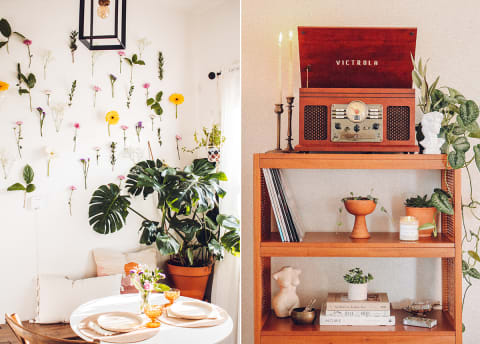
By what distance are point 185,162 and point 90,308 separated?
2.28 ft

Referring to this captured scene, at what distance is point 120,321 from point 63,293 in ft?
0.84

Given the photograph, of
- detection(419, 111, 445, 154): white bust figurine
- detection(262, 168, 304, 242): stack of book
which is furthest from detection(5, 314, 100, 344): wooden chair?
detection(419, 111, 445, 154): white bust figurine

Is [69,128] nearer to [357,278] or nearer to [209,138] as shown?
[209,138]

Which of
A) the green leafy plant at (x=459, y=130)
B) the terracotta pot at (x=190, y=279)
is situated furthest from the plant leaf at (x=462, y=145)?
the terracotta pot at (x=190, y=279)

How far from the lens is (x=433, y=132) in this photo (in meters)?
1.22

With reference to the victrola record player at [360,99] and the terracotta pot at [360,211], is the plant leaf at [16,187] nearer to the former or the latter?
the victrola record player at [360,99]

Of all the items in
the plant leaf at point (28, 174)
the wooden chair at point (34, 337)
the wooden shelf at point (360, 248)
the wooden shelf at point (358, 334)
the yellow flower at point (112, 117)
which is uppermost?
the yellow flower at point (112, 117)

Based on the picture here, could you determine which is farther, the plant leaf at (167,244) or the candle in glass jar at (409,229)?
the plant leaf at (167,244)

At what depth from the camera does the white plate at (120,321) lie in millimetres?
1440

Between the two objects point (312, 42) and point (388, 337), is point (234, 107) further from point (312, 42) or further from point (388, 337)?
point (388, 337)

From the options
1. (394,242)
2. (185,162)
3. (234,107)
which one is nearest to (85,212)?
(185,162)

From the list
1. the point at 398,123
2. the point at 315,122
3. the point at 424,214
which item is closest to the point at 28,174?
the point at 315,122

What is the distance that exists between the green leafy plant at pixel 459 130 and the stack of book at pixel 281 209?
0.52 metres

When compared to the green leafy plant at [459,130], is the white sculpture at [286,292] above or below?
below
